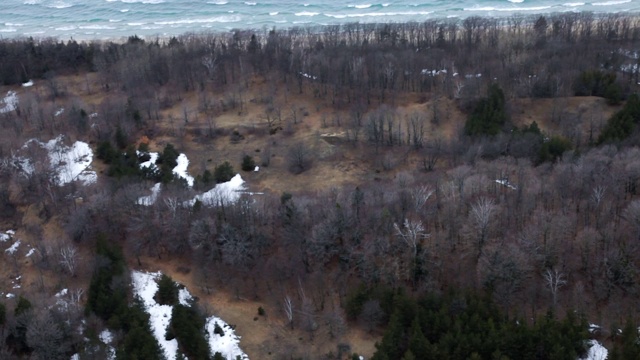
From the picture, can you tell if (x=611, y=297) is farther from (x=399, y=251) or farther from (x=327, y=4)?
(x=327, y=4)

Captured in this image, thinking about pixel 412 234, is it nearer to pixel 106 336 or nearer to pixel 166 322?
pixel 166 322

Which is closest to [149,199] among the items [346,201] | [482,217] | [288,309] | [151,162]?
[151,162]

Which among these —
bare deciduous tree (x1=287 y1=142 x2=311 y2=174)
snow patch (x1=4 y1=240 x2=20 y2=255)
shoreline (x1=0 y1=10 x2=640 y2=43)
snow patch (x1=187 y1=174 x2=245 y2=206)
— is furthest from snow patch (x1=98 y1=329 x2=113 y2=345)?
shoreline (x1=0 y1=10 x2=640 y2=43)

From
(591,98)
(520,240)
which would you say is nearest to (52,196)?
(520,240)

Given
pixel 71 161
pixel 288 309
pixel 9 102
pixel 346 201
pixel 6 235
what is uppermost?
pixel 9 102

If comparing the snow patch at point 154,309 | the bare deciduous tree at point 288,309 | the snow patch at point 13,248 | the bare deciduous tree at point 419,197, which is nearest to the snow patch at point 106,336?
the snow patch at point 154,309

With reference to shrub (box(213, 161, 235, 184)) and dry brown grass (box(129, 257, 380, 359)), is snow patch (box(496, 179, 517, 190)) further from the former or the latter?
shrub (box(213, 161, 235, 184))
